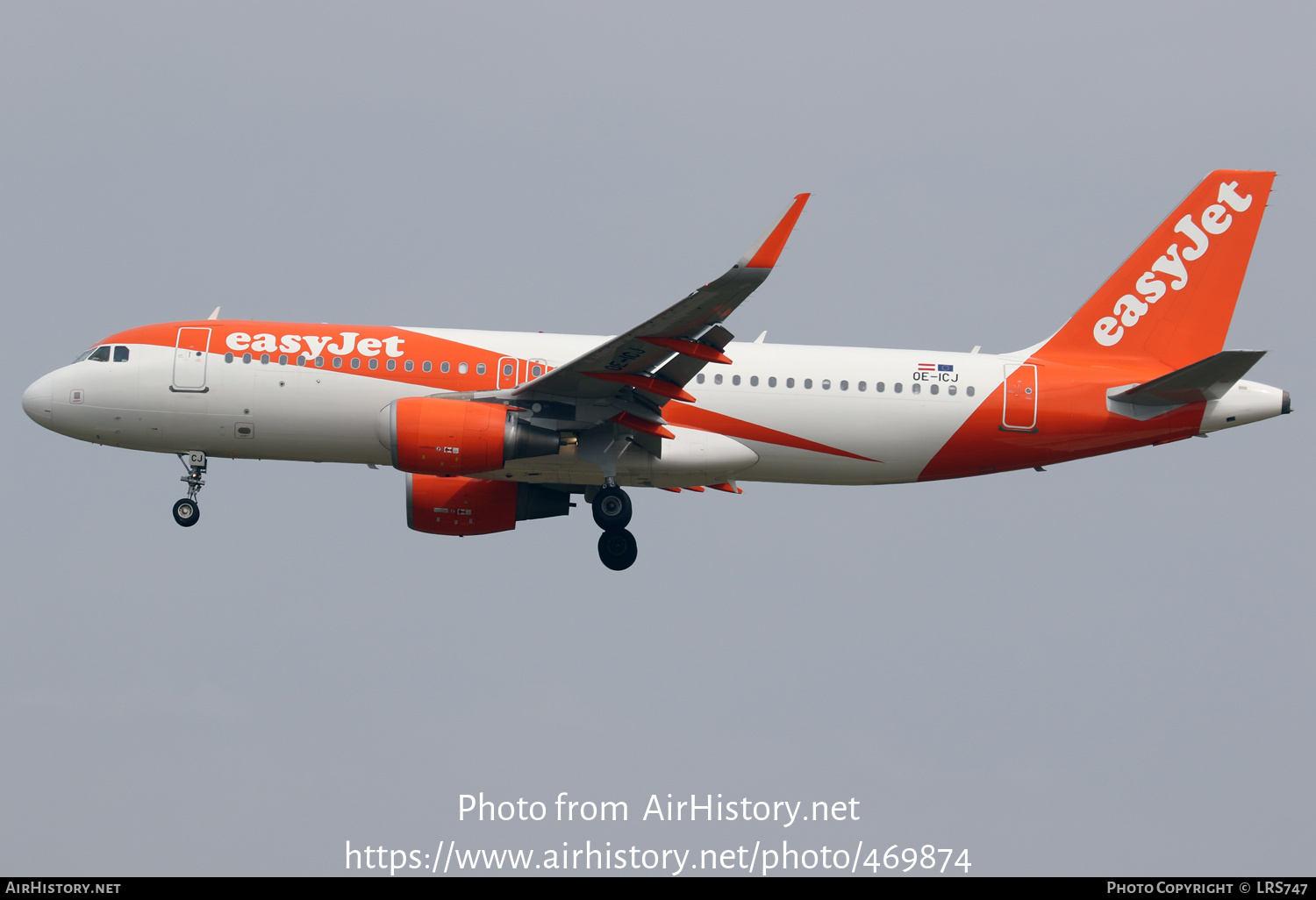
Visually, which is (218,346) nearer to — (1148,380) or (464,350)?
(464,350)

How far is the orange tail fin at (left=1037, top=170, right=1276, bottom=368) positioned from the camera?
3272 centimetres

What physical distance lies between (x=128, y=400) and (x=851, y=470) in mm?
15837

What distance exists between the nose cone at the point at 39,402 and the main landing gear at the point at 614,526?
12267 millimetres

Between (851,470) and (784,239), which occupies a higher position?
(784,239)

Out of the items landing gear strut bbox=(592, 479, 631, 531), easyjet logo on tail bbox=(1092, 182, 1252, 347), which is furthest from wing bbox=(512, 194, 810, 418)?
easyjet logo on tail bbox=(1092, 182, 1252, 347)

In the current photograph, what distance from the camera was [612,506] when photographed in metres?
31.3

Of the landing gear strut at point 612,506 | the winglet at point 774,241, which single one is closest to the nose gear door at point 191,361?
the landing gear strut at point 612,506

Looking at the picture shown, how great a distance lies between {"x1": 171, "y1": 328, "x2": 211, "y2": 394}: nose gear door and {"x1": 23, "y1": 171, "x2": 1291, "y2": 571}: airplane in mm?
43

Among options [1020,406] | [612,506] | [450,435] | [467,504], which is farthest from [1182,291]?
[467,504]

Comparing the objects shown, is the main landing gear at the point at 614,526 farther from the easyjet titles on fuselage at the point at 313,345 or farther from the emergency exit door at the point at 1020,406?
the emergency exit door at the point at 1020,406

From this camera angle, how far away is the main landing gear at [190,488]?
31.8m

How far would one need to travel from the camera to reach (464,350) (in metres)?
31.3

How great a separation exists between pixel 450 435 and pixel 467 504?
16.2 feet

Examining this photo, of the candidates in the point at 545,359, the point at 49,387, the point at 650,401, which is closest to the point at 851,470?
the point at 650,401
